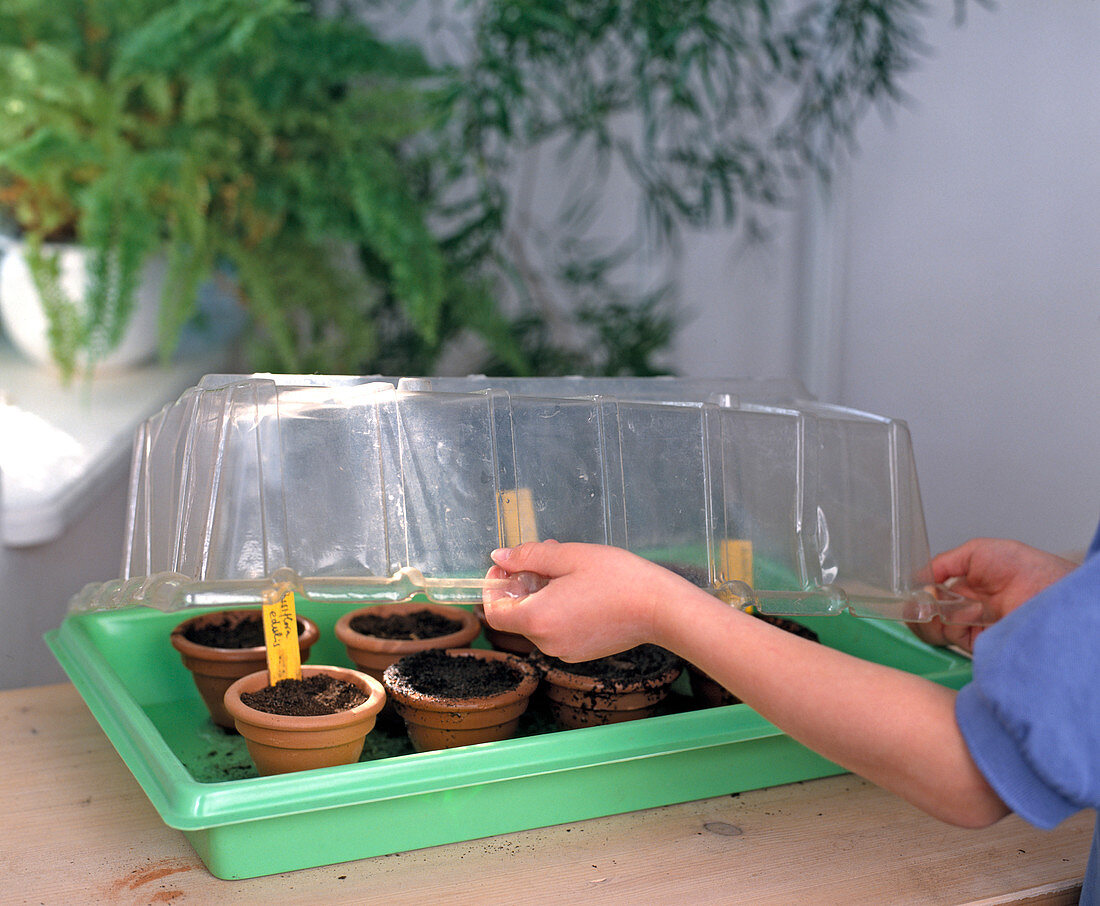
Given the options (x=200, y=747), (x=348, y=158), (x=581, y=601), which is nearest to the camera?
(x=581, y=601)

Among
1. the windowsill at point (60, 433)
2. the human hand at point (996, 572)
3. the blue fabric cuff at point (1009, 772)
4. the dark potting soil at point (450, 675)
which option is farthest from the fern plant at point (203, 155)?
the blue fabric cuff at point (1009, 772)

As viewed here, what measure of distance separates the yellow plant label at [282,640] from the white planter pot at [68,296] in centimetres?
100

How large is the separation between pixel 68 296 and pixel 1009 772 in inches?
63.8

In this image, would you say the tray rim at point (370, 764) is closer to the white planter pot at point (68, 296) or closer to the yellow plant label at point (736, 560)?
the yellow plant label at point (736, 560)

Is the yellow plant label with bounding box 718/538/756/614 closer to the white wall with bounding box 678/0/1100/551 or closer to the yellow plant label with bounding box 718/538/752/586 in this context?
the yellow plant label with bounding box 718/538/752/586

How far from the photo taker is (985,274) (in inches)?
67.4

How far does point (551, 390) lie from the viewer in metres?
1.07

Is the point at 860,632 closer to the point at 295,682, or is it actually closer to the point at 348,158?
the point at 295,682

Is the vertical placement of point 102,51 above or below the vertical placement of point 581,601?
above

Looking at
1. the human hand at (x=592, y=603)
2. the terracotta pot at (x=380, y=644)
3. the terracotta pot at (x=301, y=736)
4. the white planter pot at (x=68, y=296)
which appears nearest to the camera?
the human hand at (x=592, y=603)

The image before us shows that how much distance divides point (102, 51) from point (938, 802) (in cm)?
180

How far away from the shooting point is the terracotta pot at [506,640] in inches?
44.4

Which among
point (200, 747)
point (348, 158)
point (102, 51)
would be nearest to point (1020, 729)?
point (200, 747)

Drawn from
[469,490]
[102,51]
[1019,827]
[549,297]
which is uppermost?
[102,51]
